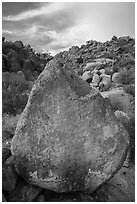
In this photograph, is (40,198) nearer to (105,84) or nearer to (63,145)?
(63,145)

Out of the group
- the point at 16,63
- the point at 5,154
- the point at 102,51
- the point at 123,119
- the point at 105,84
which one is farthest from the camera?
the point at 102,51

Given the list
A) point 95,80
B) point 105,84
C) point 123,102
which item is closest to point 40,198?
point 123,102

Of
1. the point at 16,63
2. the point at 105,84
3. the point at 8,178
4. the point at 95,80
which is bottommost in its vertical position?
the point at 8,178

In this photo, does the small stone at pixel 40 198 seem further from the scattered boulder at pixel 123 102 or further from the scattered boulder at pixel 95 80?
the scattered boulder at pixel 95 80

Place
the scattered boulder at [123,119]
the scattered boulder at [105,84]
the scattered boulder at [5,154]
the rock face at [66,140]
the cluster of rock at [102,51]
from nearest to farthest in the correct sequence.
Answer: the rock face at [66,140]
the scattered boulder at [5,154]
the scattered boulder at [123,119]
the scattered boulder at [105,84]
the cluster of rock at [102,51]

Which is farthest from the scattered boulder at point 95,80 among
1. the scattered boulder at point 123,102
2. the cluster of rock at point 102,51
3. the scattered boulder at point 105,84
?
the cluster of rock at point 102,51

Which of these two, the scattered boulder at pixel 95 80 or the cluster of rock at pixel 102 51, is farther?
the cluster of rock at pixel 102 51

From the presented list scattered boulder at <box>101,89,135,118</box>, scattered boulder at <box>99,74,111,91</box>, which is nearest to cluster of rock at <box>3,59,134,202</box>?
scattered boulder at <box>101,89,135,118</box>

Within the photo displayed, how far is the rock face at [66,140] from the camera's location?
14.6ft

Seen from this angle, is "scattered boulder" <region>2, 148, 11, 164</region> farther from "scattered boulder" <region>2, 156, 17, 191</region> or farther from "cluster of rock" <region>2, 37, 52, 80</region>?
"cluster of rock" <region>2, 37, 52, 80</region>

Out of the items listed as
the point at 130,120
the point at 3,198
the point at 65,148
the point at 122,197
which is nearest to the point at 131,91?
the point at 130,120

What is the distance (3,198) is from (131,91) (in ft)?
A: 24.7

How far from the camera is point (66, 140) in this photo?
450cm

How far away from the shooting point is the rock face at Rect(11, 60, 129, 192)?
4465 millimetres
